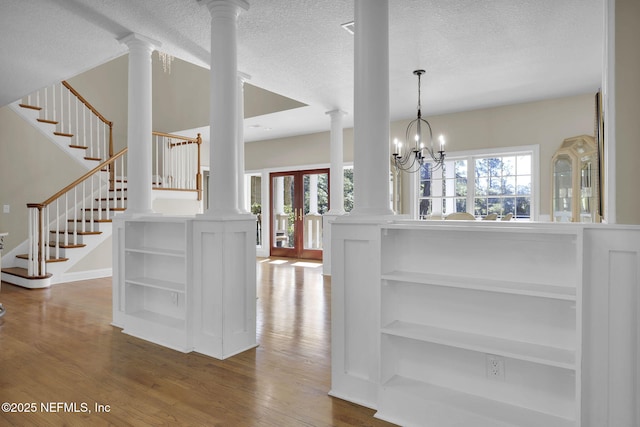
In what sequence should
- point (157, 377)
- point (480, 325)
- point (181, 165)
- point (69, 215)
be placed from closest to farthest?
point (480, 325)
point (157, 377)
point (69, 215)
point (181, 165)

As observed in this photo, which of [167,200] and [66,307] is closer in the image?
[66,307]

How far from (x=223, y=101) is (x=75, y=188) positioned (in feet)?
14.9

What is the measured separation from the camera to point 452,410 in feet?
6.51

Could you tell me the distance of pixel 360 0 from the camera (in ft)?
8.02

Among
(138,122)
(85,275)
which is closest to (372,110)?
(138,122)

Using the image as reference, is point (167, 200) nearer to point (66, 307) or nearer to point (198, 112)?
point (198, 112)

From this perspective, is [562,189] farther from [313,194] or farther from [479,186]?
[313,194]

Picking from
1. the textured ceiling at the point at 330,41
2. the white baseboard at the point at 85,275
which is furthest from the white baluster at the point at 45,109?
the white baseboard at the point at 85,275

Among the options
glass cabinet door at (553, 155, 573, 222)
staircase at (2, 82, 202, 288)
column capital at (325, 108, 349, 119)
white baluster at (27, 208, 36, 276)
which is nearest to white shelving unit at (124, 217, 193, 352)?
staircase at (2, 82, 202, 288)

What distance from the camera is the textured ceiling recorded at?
10.9 ft

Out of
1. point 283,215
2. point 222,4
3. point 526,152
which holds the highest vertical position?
point 222,4

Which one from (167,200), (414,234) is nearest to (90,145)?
(167,200)

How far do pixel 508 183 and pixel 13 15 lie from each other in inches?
269

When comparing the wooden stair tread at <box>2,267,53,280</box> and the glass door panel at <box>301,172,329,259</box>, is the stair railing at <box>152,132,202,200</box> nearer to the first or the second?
the glass door panel at <box>301,172,329,259</box>
